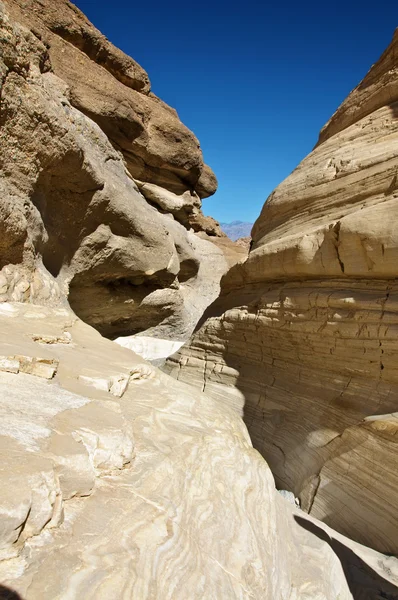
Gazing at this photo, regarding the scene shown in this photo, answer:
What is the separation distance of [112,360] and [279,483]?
2410 mm

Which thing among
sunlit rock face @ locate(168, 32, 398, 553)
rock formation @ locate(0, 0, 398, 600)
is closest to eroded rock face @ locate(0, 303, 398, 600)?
rock formation @ locate(0, 0, 398, 600)

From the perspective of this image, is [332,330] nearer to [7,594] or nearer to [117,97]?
[7,594]

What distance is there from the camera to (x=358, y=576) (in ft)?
8.55

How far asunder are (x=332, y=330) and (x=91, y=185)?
4.97 m

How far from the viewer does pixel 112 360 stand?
375 centimetres

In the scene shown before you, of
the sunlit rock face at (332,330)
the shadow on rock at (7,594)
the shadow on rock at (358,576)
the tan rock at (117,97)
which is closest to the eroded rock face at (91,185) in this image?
the tan rock at (117,97)

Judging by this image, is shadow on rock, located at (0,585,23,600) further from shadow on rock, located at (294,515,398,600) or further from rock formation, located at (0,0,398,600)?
shadow on rock, located at (294,515,398,600)

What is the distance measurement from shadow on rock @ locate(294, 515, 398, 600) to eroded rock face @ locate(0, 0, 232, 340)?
4388 mm

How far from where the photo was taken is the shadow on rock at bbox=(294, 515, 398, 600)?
246 cm

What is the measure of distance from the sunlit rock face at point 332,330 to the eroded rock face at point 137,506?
0.54m

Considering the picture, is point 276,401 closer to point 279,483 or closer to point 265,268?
point 279,483

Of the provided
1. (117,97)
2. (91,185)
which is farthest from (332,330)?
(117,97)

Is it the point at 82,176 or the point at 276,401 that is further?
the point at 82,176

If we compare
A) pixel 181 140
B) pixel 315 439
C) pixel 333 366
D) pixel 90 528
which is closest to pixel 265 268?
pixel 333 366
